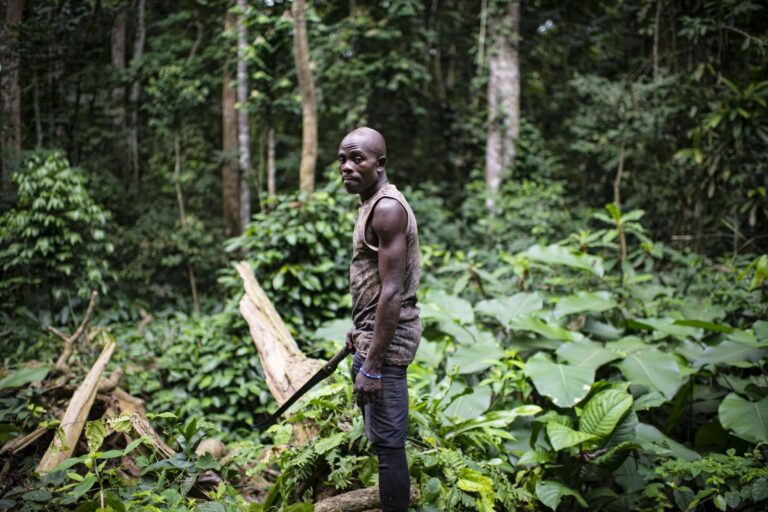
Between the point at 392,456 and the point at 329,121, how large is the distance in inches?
398

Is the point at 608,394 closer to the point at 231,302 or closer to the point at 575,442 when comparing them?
the point at 575,442

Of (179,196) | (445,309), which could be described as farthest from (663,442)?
(179,196)

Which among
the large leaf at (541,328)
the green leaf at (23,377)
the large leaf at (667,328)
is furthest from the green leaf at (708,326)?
the green leaf at (23,377)

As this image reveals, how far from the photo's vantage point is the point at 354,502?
247 cm

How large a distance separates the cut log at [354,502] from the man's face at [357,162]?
1.49 m

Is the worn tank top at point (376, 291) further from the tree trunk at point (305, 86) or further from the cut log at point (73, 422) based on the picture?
the tree trunk at point (305, 86)

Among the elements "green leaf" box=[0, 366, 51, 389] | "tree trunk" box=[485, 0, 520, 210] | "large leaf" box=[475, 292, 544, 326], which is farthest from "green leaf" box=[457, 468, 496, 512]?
"tree trunk" box=[485, 0, 520, 210]

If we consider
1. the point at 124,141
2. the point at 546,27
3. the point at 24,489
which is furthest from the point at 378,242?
the point at 546,27

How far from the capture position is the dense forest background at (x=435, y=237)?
3090 millimetres

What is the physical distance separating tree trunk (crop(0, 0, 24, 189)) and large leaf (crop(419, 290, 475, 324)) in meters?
5.10

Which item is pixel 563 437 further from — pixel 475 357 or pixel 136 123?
pixel 136 123

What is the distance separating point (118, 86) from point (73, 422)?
23.3ft

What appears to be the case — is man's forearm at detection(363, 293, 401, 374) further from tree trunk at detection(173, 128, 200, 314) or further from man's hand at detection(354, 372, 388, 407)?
tree trunk at detection(173, 128, 200, 314)

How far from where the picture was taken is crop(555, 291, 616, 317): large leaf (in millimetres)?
4301
